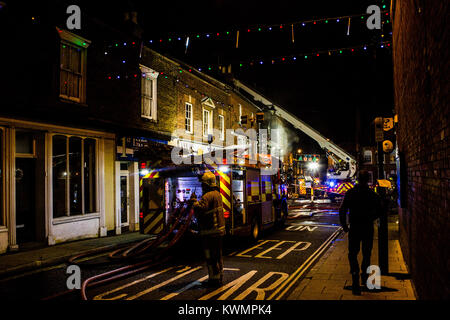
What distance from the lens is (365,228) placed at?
595 cm

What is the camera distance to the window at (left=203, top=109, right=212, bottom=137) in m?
20.9

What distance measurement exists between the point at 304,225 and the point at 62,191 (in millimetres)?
10242

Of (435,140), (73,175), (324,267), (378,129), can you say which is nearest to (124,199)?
(73,175)

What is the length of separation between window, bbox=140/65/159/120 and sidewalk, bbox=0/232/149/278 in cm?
615

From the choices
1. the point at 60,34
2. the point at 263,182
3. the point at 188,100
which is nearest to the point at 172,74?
A: the point at 188,100

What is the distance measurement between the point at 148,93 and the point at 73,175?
557cm

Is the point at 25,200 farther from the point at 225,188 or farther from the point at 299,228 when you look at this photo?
the point at 299,228

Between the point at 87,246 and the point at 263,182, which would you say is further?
the point at 263,182

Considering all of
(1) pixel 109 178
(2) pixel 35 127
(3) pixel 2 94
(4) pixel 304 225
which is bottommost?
(4) pixel 304 225

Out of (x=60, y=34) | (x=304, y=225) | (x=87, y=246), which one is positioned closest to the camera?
(x=87, y=246)

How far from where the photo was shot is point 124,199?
48.4ft

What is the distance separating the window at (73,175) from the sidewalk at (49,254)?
1297 mm

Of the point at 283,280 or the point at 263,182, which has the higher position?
the point at 263,182
